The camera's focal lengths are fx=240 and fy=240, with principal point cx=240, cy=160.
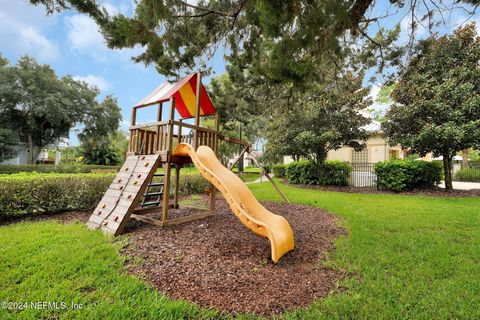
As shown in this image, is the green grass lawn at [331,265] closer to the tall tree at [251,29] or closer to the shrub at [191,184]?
the tall tree at [251,29]

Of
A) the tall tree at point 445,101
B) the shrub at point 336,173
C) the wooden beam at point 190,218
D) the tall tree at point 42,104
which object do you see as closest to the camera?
the wooden beam at point 190,218

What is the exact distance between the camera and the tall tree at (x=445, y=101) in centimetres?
A: 873

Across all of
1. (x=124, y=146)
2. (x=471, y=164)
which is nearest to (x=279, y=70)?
(x=471, y=164)

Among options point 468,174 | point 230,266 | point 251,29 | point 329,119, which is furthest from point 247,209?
point 468,174

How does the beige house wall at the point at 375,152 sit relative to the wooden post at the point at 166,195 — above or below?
above

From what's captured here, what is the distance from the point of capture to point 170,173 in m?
5.27

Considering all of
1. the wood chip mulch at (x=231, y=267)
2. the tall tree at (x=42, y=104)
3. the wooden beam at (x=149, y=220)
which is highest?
the tall tree at (x=42, y=104)

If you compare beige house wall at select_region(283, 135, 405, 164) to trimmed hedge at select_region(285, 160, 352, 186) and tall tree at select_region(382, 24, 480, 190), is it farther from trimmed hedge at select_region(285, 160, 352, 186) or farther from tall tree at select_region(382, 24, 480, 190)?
tall tree at select_region(382, 24, 480, 190)

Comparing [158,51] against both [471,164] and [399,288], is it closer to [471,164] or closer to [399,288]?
[399,288]

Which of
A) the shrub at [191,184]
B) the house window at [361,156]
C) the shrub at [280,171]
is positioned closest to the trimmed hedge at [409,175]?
the shrub at [191,184]

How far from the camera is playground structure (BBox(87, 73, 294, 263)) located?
3.31 meters

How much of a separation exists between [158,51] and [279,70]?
A: 2.30 metres

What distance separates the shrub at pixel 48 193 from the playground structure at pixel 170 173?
1.46m

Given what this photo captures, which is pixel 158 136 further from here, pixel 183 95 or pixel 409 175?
pixel 409 175
